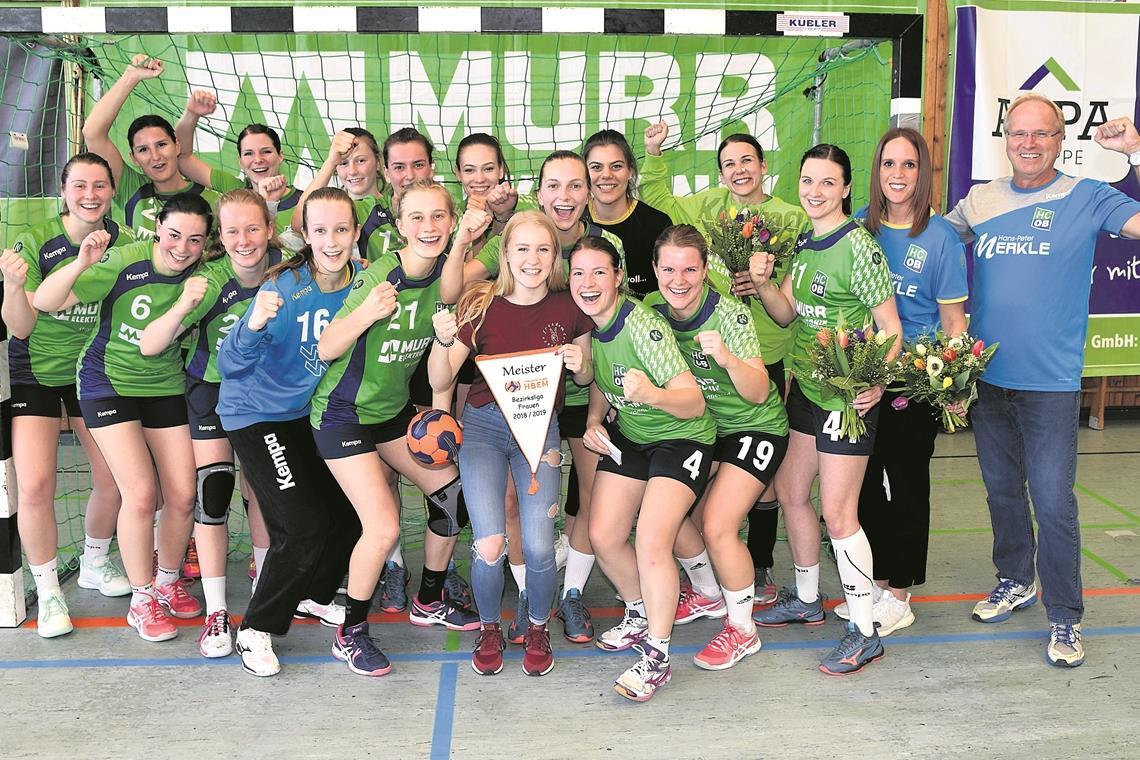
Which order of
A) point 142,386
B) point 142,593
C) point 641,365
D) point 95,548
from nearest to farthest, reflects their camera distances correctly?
point 641,365
point 142,386
point 142,593
point 95,548

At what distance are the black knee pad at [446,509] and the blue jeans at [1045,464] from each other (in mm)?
2201

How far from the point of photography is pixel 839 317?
13.0 ft

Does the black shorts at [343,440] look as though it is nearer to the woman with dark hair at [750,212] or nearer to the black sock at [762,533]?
the woman with dark hair at [750,212]

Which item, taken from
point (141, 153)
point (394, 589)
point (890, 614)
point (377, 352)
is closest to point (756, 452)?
point (890, 614)

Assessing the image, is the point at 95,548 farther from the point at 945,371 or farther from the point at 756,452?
the point at 945,371

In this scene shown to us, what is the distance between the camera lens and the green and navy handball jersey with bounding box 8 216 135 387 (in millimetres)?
4320

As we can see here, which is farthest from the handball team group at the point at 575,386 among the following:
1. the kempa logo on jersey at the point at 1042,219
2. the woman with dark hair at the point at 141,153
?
the woman with dark hair at the point at 141,153

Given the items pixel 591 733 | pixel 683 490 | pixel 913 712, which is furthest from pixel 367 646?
pixel 913 712

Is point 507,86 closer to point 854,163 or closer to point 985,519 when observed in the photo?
point 854,163

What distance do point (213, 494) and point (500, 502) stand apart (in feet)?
4.05

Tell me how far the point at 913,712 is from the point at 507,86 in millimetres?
5662

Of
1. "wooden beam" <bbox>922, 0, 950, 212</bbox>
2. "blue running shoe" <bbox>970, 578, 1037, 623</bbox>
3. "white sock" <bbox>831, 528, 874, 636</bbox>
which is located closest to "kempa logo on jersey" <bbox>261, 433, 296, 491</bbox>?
"white sock" <bbox>831, 528, 874, 636</bbox>

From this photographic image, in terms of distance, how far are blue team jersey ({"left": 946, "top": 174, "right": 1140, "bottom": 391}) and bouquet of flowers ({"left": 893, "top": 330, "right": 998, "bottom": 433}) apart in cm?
22

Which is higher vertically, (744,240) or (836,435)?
(744,240)
